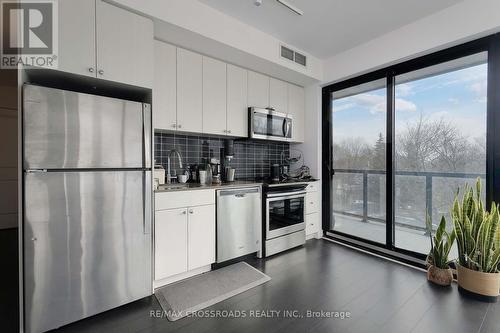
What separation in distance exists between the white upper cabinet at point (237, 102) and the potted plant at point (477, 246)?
2.46 meters

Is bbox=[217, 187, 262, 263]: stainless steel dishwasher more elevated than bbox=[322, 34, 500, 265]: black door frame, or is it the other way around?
bbox=[322, 34, 500, 265]: black door frame

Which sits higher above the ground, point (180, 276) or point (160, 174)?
point (160, 174)

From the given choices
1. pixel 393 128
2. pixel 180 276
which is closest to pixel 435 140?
pixel 393 128

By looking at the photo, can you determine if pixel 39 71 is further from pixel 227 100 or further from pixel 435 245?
pixel 435 245

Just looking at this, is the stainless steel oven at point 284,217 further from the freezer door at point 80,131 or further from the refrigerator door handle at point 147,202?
the freezer door at point 80,131

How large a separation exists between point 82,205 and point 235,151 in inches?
81.7

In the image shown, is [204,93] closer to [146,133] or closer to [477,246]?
[146,133]

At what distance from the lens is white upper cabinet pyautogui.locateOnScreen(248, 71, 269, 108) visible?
→ 10.1 feet

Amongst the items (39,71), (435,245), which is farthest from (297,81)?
(39,71)

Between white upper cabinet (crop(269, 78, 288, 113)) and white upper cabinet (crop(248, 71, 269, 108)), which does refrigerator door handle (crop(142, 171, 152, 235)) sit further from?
white upper cabinet (crop(269, 78, 288, 113))

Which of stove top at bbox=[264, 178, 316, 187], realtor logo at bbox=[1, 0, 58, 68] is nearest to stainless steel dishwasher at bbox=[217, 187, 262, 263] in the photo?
stove top at bbox=[264, 178, 316, 187]

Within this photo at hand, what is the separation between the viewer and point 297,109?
12.1ft

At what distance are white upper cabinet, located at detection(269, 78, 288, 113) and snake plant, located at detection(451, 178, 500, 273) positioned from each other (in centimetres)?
240

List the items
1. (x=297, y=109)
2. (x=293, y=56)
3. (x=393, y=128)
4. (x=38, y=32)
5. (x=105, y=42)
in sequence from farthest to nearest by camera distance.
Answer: (x=297, y=109) → (x=293, y=56) → (x=393, y=128) → (x=105, y=42) → (x=38, y=32)
